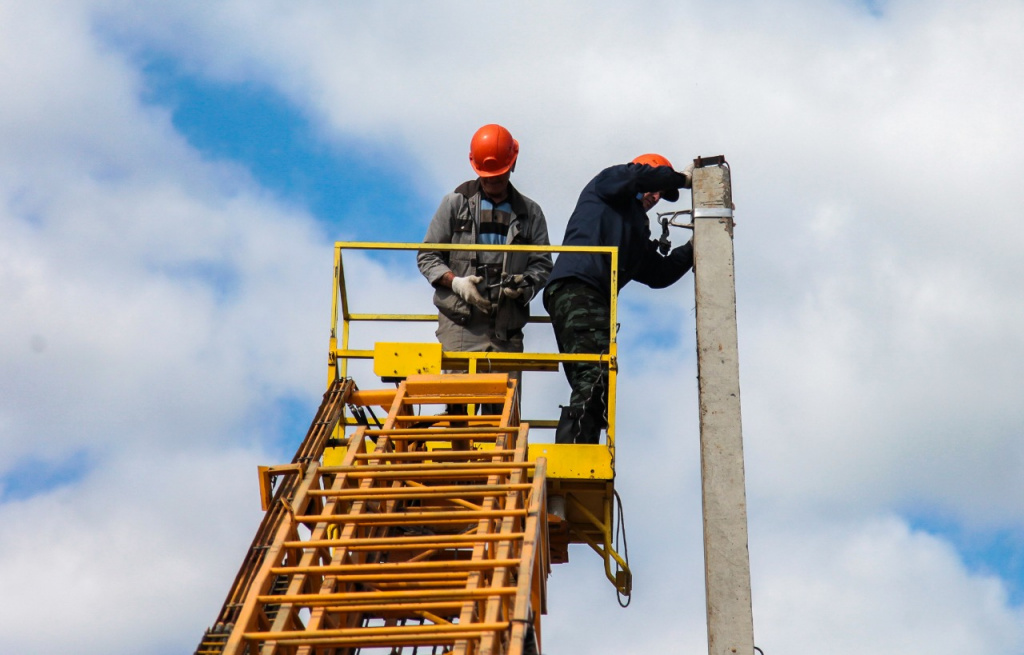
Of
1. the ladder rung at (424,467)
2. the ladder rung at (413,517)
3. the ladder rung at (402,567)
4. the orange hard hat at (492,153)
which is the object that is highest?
the orange hard hat at (492,153)

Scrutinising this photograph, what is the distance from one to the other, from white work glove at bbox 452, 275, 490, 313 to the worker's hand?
0.60 feet

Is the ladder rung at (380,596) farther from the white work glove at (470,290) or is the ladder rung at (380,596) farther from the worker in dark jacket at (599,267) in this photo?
the white work glove at (470,290)

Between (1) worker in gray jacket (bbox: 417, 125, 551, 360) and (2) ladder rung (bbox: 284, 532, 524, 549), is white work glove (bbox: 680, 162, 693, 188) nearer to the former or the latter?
(1) worker in gray jacket (bbox: 417, 125, 551, 360)

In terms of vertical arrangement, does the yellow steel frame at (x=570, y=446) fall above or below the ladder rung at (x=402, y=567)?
above

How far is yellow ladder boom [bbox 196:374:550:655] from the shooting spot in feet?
21.9

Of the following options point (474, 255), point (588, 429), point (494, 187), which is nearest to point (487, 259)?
point (474, 255)

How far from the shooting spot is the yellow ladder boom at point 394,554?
21.9ft

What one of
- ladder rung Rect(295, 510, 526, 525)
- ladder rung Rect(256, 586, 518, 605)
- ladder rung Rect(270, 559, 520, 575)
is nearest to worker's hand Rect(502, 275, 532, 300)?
ladder rung Rect(295, 510, 526, 525)

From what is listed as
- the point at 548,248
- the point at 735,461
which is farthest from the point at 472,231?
the point at 735,461

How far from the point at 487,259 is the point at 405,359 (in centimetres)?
178

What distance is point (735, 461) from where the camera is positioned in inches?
359

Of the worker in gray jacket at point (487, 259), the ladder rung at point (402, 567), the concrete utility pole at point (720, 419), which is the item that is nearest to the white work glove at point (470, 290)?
the worker in gray jacket at point (487, 259)

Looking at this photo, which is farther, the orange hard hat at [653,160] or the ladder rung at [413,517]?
the orange hard hat at [653,160]

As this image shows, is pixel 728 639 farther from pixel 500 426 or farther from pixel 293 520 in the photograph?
pixel 293 520
